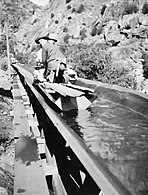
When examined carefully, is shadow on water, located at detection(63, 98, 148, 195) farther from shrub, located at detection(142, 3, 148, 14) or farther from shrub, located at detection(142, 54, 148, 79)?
shrub, located at detection(142, 3, 148, 14)

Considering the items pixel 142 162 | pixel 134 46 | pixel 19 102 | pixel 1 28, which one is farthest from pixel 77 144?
pixel 1 28

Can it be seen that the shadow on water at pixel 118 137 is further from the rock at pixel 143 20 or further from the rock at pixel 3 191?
the rock at pixel 143 20

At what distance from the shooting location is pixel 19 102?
6.01 metres

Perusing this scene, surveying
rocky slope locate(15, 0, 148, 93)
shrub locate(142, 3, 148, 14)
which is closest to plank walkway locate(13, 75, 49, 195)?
rocky slope locate(15, 0, 148, 93)

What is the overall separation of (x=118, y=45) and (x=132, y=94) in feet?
38.9

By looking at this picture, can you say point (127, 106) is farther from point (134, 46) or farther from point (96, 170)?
point (134, 46)

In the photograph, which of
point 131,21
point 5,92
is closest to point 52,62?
point 5,92

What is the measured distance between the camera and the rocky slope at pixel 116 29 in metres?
13.0

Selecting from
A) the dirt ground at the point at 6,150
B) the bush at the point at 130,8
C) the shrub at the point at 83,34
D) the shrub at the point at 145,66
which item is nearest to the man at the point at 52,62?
the dirt ground at the point at 6,150

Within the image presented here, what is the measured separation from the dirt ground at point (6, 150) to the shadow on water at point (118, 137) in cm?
124

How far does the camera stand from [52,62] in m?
5.78

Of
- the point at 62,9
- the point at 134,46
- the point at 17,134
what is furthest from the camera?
the point at 62,9

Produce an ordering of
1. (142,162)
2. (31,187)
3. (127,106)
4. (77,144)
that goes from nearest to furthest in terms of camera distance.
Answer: (31,187)
(77,144)
(142,162)
(127,106)

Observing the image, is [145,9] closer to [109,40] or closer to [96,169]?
[109,40]
